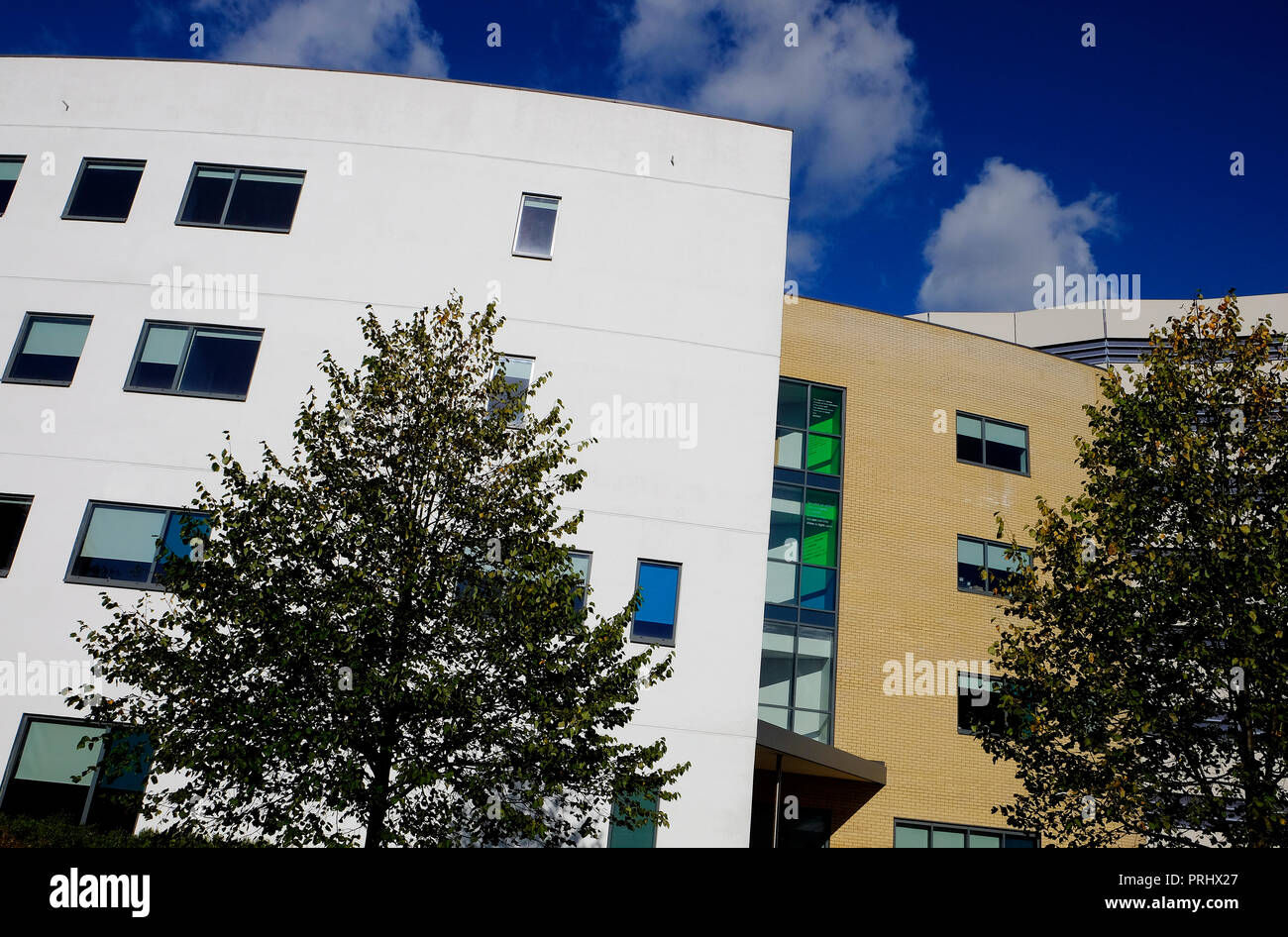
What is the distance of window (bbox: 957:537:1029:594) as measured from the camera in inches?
874

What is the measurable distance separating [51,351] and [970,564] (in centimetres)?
2178

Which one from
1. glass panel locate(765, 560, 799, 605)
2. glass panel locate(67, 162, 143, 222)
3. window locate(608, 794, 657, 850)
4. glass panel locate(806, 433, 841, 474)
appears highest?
glass panel locate(67, 162, 143, 222)

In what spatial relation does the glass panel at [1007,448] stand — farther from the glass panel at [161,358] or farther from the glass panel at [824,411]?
the glass panel at [161,358]

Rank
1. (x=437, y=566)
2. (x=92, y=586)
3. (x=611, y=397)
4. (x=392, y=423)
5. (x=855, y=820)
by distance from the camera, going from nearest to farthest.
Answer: (x=437, y=566)
(x=392, y=423)
(x=92, y=586)
(x=611, y=397)
(x=855, y=820)

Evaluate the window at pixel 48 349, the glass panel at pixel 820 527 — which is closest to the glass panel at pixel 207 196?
the window at pixel 48 349

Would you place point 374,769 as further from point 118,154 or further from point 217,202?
point 118,154

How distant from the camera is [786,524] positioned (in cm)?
2148

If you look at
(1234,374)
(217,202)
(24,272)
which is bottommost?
(1234,374)

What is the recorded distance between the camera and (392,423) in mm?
11586

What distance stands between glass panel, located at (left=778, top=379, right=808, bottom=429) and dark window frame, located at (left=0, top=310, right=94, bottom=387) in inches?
627

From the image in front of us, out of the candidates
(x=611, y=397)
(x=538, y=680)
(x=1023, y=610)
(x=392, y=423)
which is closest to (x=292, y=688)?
(x=538, y=680)

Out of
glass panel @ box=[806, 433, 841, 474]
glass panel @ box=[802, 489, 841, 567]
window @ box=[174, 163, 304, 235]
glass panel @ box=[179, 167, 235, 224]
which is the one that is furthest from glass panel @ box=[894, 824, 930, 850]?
glass panel @ box=[179, 167, 235, 224]

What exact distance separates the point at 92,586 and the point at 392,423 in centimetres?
780

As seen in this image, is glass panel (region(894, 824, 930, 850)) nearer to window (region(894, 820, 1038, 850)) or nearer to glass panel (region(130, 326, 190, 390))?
window (region(894, 820, 1038, 850))
